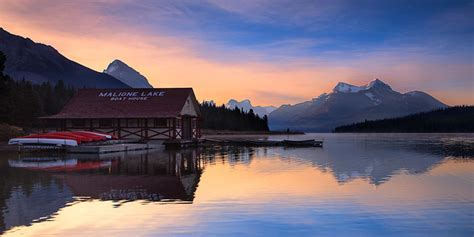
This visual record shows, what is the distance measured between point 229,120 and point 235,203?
13160 centimetres

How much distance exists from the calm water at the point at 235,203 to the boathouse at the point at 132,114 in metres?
30.4

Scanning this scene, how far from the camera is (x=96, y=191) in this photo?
1792cm

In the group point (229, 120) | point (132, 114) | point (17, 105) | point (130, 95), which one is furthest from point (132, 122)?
point (229, 120)

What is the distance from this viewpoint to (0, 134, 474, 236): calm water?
11930mm

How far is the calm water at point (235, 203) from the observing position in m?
11.9

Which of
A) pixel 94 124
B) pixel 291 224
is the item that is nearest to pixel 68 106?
pixel 94 124

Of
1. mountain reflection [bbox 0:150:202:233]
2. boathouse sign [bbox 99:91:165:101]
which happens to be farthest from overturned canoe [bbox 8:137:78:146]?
boathouse sign [bbox 99:91:165:101]

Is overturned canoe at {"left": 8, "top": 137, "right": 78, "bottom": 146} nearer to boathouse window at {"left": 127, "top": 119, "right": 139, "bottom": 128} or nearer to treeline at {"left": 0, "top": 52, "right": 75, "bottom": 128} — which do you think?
boathouse window at {"left": 127, "top": 119, "right": 139, "bottom": 128}

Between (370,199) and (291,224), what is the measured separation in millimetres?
5095

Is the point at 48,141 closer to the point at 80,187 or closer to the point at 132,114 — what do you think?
the point at 132,114

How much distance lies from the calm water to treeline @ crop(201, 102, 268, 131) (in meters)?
113

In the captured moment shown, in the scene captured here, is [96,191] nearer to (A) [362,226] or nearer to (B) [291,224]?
(B) [291,224]

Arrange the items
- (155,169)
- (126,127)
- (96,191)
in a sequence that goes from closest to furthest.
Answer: (96,191) < (155,169) < (126,127)

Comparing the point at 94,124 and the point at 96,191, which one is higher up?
the point at 94,124
